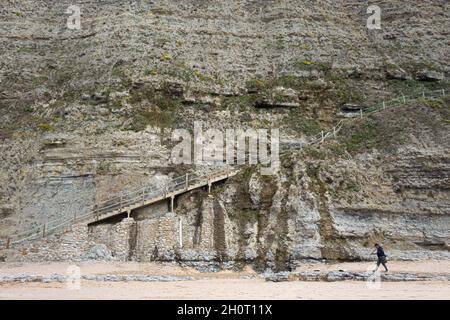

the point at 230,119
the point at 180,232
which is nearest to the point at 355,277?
the point at 180,232

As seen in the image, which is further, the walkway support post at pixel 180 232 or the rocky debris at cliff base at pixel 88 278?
the walkway support post at pixel 180 232

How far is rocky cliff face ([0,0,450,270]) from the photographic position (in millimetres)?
30312

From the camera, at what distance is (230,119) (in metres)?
39.7

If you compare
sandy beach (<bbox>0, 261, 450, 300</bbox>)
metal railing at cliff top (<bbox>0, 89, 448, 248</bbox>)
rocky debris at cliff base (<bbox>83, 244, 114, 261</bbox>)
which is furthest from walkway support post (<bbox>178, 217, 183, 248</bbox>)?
rocky debris at cliff base (<bbox>83, 244, 114, 261</bbox>)

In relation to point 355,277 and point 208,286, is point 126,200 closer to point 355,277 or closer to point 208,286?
point 208,286

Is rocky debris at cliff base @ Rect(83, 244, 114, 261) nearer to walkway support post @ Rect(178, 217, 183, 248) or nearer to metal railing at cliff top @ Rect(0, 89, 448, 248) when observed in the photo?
metal railing at cliff top @ Rect(0, 89, 448, 248)

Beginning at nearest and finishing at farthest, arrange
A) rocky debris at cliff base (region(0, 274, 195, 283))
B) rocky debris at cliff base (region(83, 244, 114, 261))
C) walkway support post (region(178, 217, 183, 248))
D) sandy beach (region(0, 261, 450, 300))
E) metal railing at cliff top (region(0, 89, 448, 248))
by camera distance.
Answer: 1. sandy beach (region(0, 261, 450, 300))
2. rocky debris at cliff base (region(0, 274, 195, 283))
3. rocky debris at cliff base (region(83, 244, 114, 261))
4. walkway support post (region(178, 217, 183, 248))
5. metal railing at cliff top (region(0, 89, 448, 248))

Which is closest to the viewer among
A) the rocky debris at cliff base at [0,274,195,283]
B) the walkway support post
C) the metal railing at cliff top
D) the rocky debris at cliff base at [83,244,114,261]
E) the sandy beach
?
the sandy beach

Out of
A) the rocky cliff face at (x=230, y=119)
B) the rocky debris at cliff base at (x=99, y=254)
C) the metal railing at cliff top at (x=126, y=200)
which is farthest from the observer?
the metal railing at cliff top at (x=126, y=200)

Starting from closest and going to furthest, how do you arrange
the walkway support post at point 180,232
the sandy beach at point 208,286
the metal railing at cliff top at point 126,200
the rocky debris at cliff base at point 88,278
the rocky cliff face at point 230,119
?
the sandy beach at point 208,286 < the rocky debris at cliff base at point 88,278 < the rocky cliff face at point 230,119 < the walkway support post at point 180,232 < the metal railing at cliff top at point 126,200

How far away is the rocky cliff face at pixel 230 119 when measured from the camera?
30312mm

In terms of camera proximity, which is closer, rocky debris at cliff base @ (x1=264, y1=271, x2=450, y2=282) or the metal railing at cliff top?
rocky debris at cliff base @ (x1=264, y1=271, x2=450, y2=282)

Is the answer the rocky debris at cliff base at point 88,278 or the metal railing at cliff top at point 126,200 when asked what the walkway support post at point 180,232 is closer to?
the metal railing at cliff top at point 126,200

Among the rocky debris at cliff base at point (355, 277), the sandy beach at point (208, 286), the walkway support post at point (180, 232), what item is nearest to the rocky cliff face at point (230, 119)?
the walkway support post at point (180, 232)
